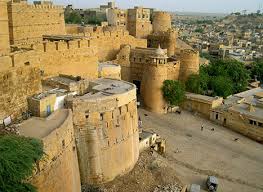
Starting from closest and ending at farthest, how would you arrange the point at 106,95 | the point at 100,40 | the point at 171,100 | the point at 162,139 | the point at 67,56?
the point at 106,95 < the point at 67,56 < the point at 162,139 < the point at 171,100 < the point at 100,40

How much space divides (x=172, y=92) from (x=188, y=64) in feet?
12.0

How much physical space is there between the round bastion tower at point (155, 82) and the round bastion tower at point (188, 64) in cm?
289

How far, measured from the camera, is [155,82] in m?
22.1

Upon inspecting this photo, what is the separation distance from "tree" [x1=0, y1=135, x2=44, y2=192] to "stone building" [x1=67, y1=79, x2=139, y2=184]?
3544mm

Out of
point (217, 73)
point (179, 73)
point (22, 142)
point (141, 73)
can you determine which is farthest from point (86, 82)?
point (217, 73)

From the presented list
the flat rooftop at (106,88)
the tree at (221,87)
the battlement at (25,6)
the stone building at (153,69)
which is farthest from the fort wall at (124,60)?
the flat rooftop at (106,88)

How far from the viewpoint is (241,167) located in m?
16.5

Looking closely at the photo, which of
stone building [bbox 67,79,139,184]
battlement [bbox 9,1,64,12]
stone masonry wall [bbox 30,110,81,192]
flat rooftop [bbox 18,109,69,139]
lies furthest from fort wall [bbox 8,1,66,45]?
stone masonry wall [bbox 30,110,81,192]

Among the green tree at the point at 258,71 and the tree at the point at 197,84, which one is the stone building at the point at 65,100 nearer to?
the tree at the point at 197,84

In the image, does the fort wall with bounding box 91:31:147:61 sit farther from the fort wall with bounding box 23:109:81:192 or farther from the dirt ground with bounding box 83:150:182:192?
the fort wall with bounding box 23:109:81:192

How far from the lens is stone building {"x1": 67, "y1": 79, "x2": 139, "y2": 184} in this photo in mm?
12116

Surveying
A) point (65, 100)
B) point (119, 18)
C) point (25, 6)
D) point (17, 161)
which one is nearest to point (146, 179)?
point (65, 100)

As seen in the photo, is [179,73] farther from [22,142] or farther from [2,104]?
[22,142]

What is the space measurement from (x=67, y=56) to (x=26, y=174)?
28.6 feet
